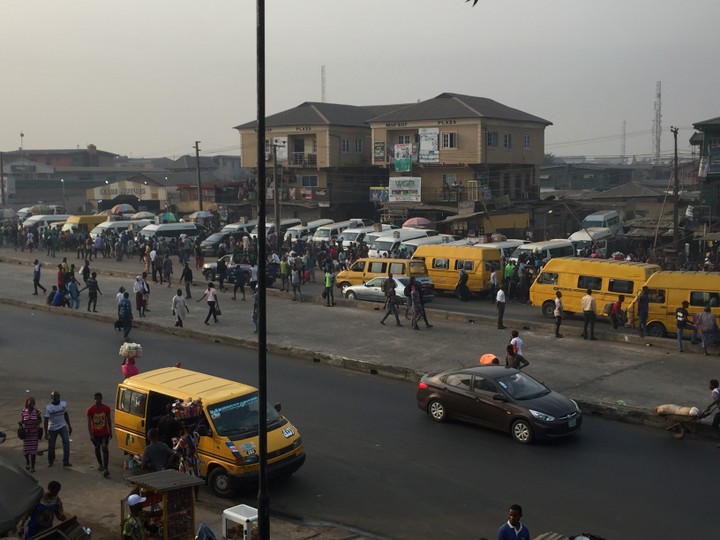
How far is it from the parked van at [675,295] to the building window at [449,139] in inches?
1287

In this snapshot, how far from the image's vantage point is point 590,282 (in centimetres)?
2480

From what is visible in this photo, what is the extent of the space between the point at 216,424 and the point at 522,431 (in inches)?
205

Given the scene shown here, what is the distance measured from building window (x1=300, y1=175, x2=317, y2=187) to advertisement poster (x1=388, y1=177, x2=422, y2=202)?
8610 millimetres

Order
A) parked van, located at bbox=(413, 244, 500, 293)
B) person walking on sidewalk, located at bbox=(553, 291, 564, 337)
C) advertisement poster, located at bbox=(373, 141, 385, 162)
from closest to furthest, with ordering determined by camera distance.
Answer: person walking on sidewalk, located at bbox=(553, 291, 564, 337), parked van, located at bbox=(413, 244, 500, 293), advertisement poster, located at bbox=(373, 141, 385, 162)

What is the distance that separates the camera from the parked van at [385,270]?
3022cm

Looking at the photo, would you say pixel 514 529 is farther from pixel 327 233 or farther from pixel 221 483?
pixel 327 233

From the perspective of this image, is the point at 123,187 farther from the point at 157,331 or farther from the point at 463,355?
the point at 463,355

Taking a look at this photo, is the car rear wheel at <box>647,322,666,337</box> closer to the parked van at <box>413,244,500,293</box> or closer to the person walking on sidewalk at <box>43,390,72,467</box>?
the parked van at <box>413,244,500,293</box>

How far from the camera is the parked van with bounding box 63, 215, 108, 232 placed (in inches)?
2110

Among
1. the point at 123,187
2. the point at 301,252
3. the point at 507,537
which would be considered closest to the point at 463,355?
the point at 507,537

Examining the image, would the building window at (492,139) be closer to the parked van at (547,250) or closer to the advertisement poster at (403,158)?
the advertisement poster at (403,158)

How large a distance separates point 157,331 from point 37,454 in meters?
11.4

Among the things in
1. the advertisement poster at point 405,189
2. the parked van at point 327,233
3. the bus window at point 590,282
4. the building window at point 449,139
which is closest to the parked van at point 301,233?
the parked van at point 327,233

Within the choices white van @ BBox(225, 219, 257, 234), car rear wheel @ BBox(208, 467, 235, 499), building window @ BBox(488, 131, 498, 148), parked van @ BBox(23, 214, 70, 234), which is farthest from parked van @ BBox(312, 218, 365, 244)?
car rear wheel @ BBox(208, 467, 235, 499)
